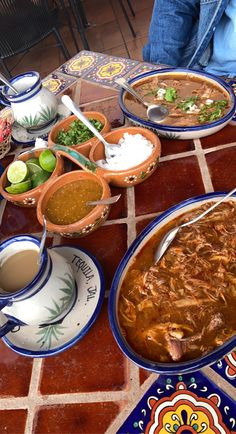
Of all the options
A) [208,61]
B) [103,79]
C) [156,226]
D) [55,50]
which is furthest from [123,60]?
[55,50]

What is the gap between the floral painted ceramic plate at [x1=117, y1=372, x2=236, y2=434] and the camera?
81 centimetres

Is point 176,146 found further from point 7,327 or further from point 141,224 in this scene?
point 7,327

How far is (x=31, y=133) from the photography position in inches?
67.3

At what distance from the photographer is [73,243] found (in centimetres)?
123

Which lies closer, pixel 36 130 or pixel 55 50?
pixel 36 130

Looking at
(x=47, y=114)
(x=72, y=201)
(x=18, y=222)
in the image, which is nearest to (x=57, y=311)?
(x=72, y=201)

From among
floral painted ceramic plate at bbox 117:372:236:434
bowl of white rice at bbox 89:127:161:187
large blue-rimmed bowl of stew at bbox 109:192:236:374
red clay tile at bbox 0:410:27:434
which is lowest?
floral painted ceramic plate at bbox 117:372:236:434

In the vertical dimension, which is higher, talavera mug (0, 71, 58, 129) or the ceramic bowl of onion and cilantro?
talavera mug (0, 71, 58, 129)

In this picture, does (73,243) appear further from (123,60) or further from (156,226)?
(123,60)

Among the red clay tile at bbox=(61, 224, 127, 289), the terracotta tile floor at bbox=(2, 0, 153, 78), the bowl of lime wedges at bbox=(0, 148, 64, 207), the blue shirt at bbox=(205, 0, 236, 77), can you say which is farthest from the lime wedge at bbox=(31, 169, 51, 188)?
the terracotta tile floor at bbox=(2, 0, 153, 78)

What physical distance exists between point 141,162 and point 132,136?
130mm

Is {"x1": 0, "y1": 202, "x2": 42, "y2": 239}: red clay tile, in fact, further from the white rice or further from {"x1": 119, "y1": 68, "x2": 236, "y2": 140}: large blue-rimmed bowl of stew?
{"x1": 119, "y1": 68, "x2": 236, "y2": 140}: large blue-rimmed bowl of stew

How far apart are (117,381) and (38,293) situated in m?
0.27

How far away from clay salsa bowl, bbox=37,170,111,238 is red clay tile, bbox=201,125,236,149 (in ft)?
1.39
